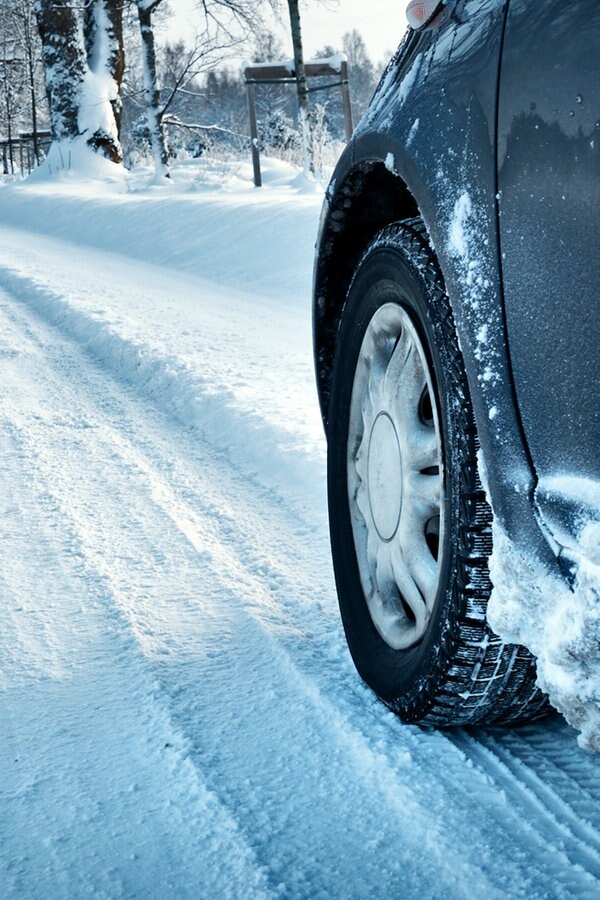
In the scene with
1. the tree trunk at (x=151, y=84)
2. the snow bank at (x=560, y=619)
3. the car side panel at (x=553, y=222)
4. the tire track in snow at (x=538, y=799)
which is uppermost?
the tree trunk at (x=151, y=84)

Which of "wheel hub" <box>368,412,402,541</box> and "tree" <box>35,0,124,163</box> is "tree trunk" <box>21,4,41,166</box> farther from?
"wheel hub" <box>368,412,402,541</box>

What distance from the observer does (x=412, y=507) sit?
1618 millimetres

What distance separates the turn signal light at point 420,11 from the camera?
4.71 ft

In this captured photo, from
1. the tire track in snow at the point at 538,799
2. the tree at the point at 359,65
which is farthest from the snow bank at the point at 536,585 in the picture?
the tree at the point at 359,65

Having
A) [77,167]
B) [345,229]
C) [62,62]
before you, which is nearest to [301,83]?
[77,167]

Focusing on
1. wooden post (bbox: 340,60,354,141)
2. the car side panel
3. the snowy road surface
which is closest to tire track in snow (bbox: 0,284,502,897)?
the snowy road surface

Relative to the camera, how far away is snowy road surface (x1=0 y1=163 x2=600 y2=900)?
1.38 m

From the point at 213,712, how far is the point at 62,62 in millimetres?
18494

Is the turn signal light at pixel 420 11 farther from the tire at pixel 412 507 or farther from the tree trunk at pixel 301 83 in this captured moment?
the tree trunk at pixel 301 83

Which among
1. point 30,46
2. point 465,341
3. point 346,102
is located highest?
point 30,46

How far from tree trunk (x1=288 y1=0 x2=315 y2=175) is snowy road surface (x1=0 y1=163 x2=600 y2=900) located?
10.6 metres

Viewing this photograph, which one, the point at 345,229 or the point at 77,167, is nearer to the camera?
the point at 345,229

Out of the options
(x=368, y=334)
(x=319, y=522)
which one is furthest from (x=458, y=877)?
(x=319, y=522)

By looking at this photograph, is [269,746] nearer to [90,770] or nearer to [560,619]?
[90,770]
